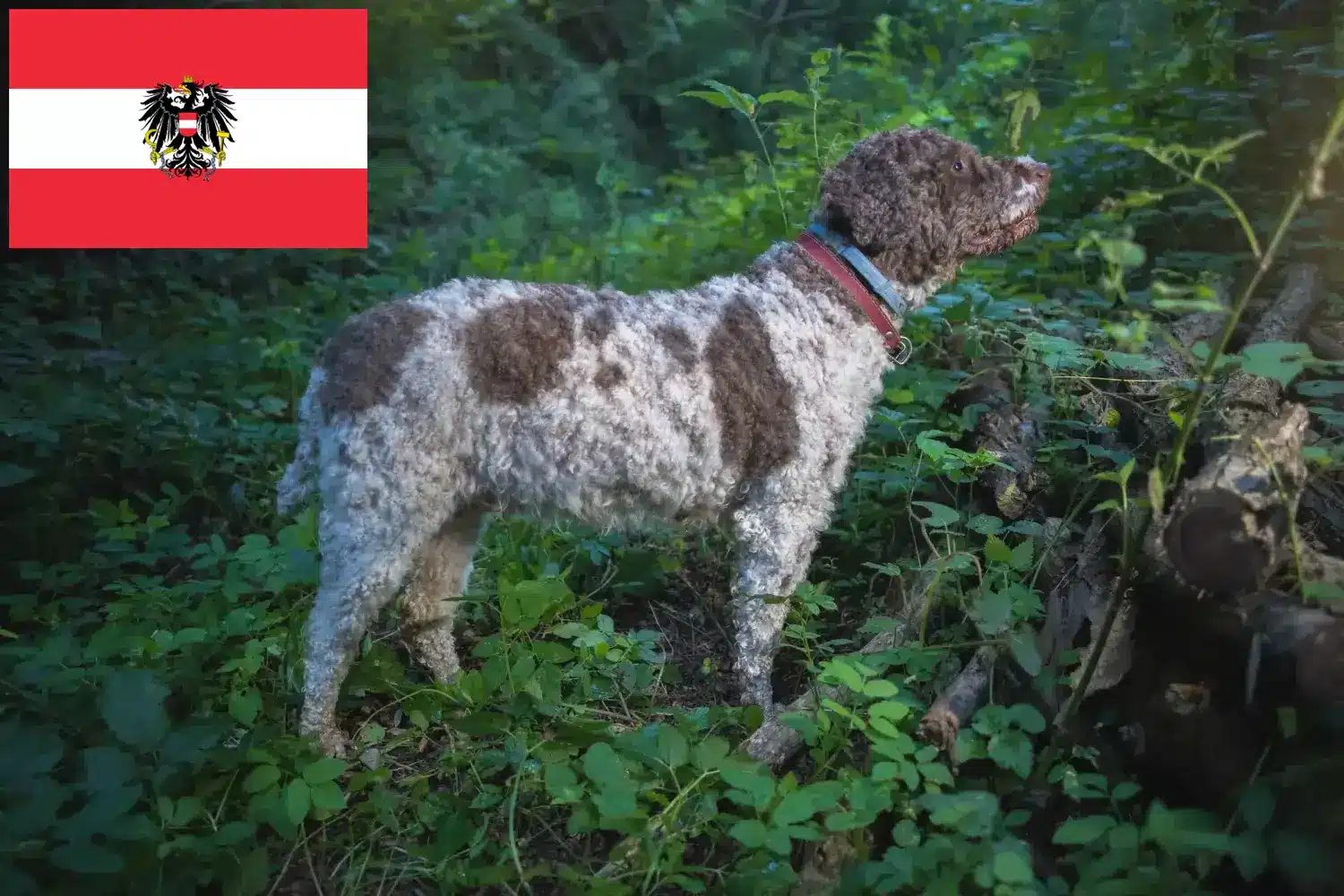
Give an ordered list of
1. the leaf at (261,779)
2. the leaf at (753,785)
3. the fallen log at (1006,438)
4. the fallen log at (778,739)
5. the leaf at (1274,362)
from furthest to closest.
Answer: the fallen log at (1006,438)
the fallen log at (778,739)
the leaf at (261,779)
the leaf at (753,785)
the leaf at (1274,362)

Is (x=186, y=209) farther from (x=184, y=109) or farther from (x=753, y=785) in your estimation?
(x=753, y=785)

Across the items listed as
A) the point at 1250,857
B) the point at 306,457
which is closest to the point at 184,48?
the point at 306,457

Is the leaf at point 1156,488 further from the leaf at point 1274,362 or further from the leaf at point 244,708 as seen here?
the leaf at point 244,708

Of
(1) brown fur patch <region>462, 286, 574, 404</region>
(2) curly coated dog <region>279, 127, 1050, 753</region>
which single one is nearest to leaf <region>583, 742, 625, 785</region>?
(2) curly coated dog <region>279, 127, 1050, 753</region>

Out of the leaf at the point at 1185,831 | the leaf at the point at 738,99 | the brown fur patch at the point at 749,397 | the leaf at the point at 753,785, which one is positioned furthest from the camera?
the leaf at the point at 738,99

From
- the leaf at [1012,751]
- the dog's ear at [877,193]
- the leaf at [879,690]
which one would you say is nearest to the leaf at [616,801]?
the leaf at [879,690]

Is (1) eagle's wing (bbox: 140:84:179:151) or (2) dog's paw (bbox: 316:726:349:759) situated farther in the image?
(1) eagle's wing (bbox: 140:84:179:151)

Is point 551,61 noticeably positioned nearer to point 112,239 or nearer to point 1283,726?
point 112,239

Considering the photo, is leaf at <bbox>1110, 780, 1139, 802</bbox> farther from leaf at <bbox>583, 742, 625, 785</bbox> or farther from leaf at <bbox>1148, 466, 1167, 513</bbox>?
→ leaf at <bbox>583, 742, 625, 785</bbox>

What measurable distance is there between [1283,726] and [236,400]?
4.97m

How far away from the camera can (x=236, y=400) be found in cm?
543

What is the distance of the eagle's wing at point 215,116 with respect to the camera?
240 inches

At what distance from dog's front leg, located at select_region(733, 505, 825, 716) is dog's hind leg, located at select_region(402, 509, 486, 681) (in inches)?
36.4

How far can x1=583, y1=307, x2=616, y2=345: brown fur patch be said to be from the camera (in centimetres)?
308
